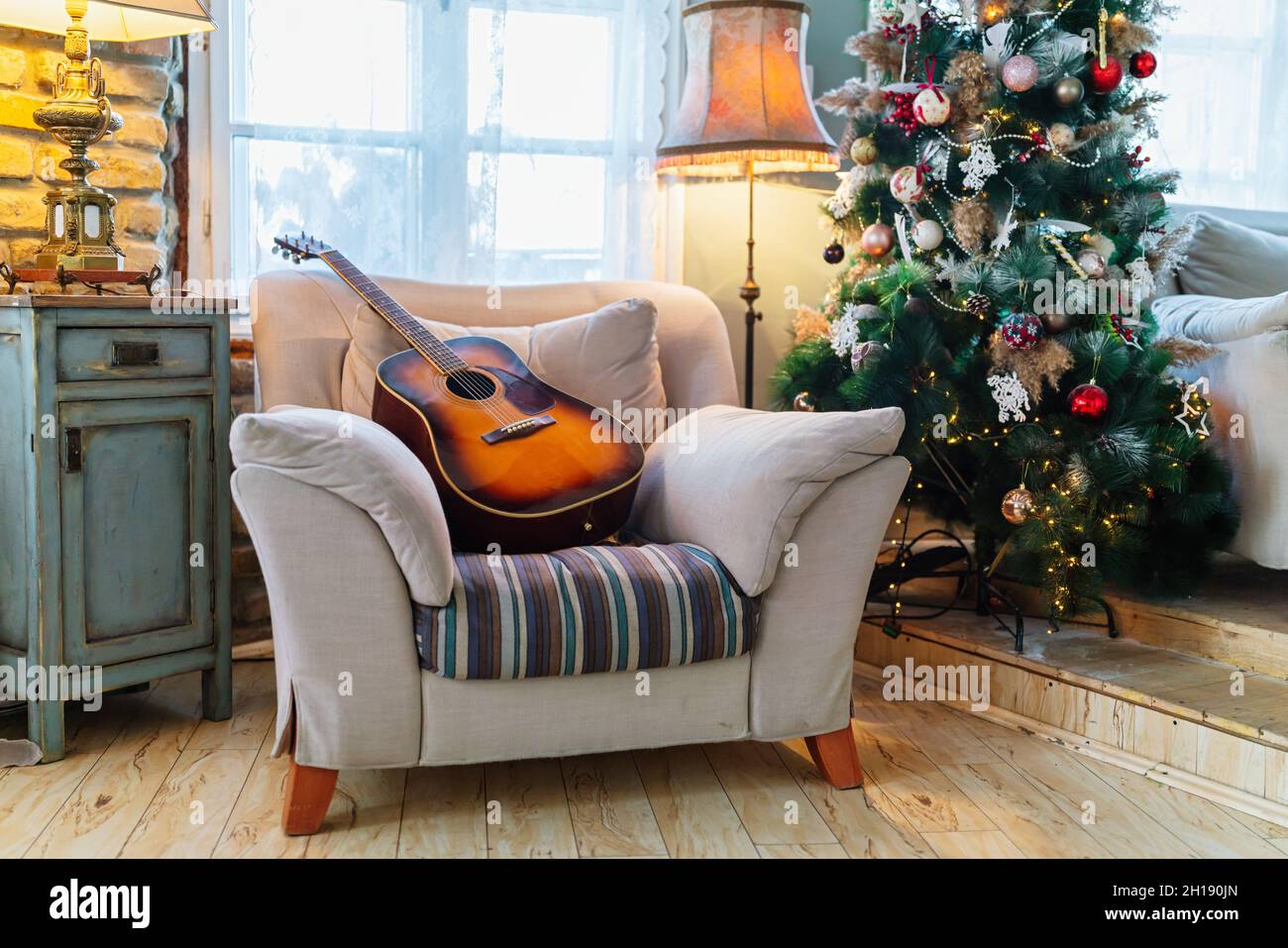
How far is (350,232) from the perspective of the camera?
9.27ft

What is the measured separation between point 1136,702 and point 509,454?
118 centimetres

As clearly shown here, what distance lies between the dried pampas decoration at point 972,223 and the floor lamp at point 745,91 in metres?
0.45

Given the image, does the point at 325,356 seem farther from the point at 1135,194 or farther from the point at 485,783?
the point at 1135,194

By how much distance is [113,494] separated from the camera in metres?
2.19

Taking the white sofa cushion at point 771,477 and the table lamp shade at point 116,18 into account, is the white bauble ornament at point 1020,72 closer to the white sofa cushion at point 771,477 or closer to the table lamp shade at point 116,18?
the white sofa cushion at point 771,477

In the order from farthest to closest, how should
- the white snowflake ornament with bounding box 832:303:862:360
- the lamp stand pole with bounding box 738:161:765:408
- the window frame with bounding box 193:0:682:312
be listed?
1. the lamp stand pole with bounding box 738:161:765:408
2. the window frame with bounding box 193:0:682:312
3. the white snowflake ornament with bounding box 832:303:862:360

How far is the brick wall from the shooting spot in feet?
7.91

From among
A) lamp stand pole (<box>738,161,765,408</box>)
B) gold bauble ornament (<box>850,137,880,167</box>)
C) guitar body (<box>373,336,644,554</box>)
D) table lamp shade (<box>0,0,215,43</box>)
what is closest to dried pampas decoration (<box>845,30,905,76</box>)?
gold bauble ornament (<box>850,137,880,167</box>)

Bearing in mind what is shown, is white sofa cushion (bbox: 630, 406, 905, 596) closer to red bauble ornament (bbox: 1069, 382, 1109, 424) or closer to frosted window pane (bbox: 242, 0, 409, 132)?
red bauble ornament (bbox: 1069, 382, 1109, 424)

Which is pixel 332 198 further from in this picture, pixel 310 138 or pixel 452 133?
pixel 452 133

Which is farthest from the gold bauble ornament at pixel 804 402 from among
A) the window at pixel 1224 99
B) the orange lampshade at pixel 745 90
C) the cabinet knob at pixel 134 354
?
the window at pixel 1224 99

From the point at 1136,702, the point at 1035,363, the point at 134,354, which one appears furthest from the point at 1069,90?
the point at 134,354

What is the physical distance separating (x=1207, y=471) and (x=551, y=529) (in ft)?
4.39

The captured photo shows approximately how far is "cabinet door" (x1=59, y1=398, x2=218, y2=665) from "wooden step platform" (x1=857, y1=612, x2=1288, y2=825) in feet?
4.75
